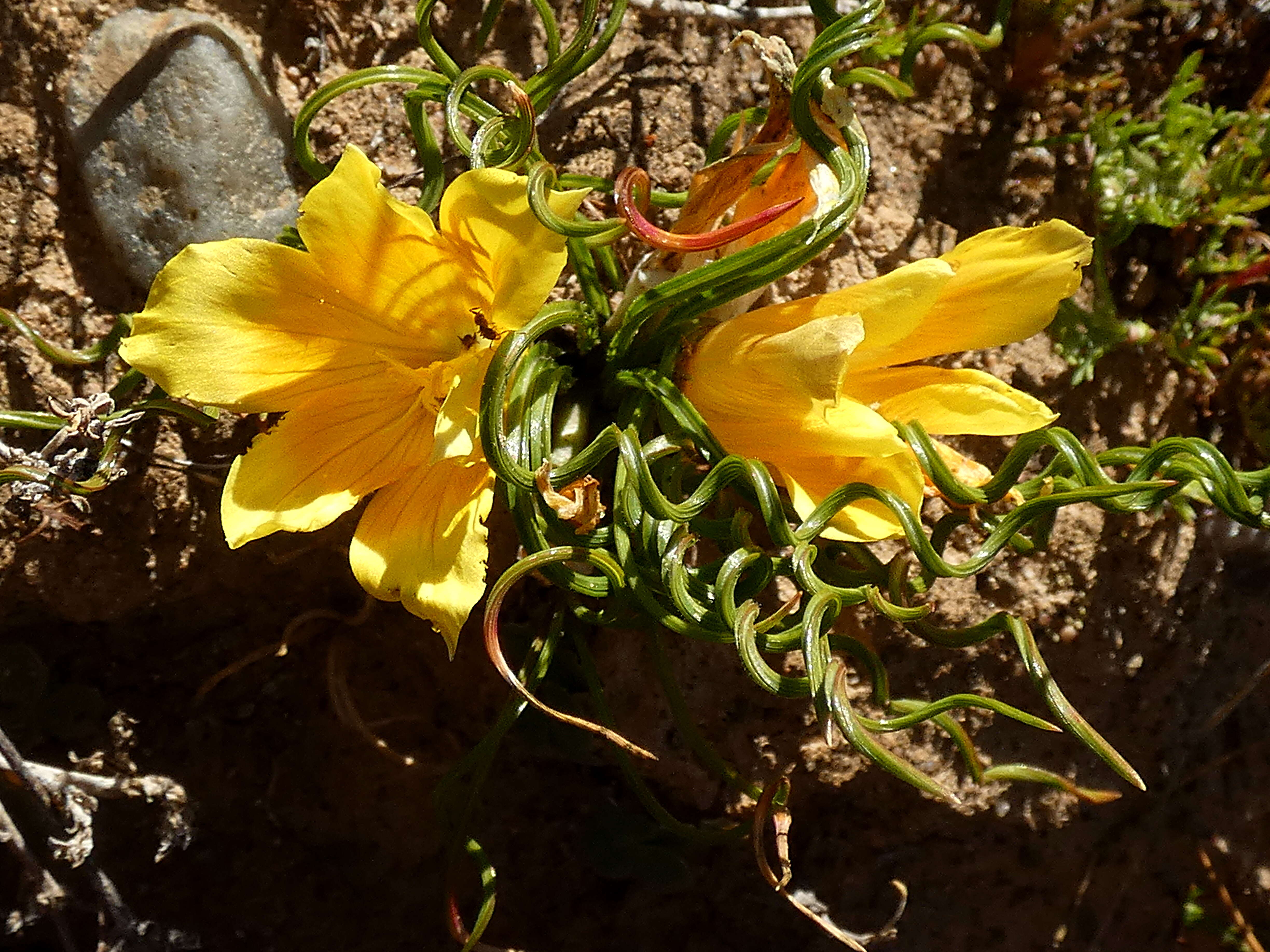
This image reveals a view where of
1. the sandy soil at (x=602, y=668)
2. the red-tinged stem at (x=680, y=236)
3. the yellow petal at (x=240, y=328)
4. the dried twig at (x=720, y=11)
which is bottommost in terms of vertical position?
the sandy soil at (x=602, y=668)

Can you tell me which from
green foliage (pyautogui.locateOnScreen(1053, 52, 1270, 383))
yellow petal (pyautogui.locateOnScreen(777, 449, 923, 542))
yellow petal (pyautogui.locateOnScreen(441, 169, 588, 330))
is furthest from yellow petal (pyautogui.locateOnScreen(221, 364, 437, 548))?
green foliage (pyautogui.locateOnScreen(1053, 52, 1270, 383))

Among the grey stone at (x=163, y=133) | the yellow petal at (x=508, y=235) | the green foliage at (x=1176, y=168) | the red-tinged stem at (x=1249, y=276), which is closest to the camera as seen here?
the yellow petal at (x=508, y=235)

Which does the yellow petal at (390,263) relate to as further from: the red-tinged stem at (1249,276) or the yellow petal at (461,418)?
the red-tinged stem at (1249,276)

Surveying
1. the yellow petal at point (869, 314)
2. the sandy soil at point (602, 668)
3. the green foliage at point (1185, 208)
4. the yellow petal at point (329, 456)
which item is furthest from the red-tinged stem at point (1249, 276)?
the yellow petal at point (329, 456)

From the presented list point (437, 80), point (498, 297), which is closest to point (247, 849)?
point (498, 297)

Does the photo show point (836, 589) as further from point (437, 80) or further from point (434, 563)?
point (437, 80)

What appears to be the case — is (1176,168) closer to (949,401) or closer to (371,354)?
(949,401)

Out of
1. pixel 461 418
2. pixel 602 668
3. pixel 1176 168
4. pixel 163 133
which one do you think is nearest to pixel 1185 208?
pixel 1176 168
